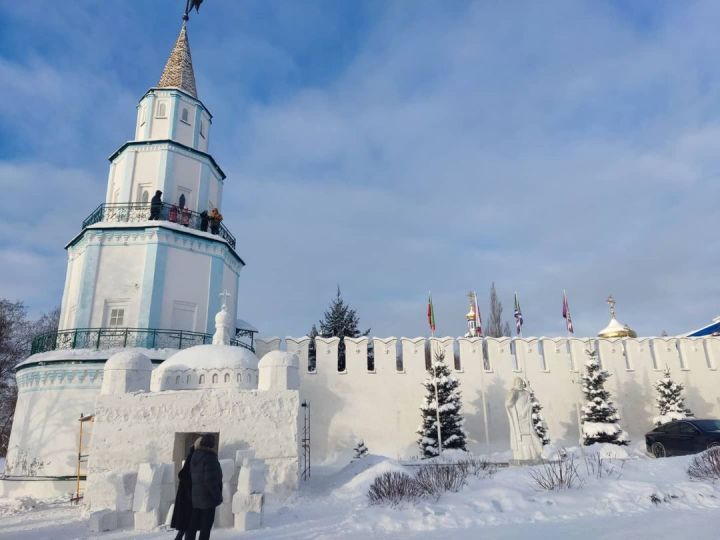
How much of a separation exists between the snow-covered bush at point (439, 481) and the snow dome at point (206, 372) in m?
4.66

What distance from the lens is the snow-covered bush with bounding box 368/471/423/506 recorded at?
8.51 meters

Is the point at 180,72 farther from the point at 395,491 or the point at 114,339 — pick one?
the point at 395,491

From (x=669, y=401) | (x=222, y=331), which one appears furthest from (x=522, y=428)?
(x=669, y=401)

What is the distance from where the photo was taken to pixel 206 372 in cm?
1180

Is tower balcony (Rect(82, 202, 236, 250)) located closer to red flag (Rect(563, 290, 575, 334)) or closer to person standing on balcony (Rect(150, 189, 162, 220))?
person standing on balcony (Rect(150, 189, 162, 220))

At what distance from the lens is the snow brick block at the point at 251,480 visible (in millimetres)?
8062

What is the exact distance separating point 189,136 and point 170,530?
15987 millimetres

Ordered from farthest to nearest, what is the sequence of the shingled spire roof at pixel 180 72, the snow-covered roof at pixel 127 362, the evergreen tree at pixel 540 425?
the shingled spire roof at pixel 180 72 → the evergreen tree at pixel 540 425 → the snow-covered roof at pixel 127 362

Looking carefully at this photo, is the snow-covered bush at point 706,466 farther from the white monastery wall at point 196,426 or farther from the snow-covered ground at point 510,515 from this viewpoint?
the white monastery wall at point 196,426

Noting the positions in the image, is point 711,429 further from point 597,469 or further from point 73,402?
point 73,402

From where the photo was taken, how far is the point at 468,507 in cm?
770

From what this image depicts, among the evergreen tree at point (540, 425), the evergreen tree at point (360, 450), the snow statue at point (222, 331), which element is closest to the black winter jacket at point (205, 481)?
the snow statue at point (222, 331)

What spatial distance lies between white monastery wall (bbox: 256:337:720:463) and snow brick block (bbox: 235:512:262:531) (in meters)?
10.1

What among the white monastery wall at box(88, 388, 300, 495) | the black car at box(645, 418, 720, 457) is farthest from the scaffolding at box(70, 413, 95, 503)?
the black car at box(645, 418, 720, 457)
